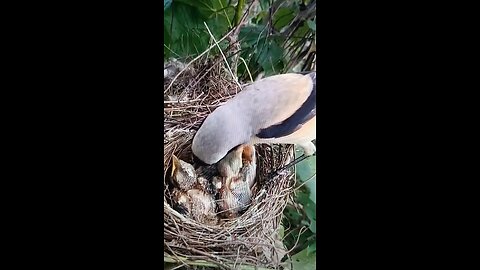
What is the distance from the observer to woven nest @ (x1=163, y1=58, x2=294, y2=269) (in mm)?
1712

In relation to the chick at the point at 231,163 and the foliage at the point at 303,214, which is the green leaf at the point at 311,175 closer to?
the foliage at the point at 303,214

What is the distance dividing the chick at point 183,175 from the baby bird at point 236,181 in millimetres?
80

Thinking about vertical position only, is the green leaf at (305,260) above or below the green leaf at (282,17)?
below

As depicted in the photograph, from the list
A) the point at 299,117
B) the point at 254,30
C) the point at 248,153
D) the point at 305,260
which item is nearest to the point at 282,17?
the point at 254,30

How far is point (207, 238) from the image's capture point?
68.1 inches

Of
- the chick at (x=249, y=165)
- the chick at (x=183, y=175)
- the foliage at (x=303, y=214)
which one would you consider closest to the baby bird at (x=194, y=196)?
the chick at (x=183, y=175)

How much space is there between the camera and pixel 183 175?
68.1 inches

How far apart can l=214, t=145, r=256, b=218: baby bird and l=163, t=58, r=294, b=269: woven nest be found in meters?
0.02

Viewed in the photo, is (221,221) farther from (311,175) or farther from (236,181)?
(311,175)

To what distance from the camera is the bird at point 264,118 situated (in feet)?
5.47

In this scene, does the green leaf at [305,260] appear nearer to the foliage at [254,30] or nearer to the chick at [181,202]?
the chick at [181,202]

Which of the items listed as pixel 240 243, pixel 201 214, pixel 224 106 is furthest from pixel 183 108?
pixel 240 243

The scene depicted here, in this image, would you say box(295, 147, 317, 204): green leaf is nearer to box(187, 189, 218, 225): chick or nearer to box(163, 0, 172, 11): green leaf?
box(187, 189, 218, 225): chick

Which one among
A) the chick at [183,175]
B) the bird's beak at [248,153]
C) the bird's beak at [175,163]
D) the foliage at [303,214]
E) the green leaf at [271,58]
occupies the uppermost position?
the green leaf at [271,58]
